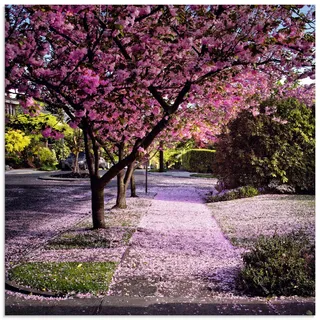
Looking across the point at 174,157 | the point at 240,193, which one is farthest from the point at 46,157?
the point at 240,193

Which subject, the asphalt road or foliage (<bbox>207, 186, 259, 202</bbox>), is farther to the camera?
foliage (<bbox>207, 186, 259, 202</bbox>)

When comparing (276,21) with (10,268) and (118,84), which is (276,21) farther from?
(10,268)

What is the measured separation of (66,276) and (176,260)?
1.70 meters

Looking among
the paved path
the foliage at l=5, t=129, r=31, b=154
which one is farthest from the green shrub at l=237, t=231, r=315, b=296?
the foliage at l=5, t=129, r=31, b=154

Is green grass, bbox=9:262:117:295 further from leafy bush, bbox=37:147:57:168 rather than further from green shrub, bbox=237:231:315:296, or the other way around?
leafy bush, bbox=37:147:57:168

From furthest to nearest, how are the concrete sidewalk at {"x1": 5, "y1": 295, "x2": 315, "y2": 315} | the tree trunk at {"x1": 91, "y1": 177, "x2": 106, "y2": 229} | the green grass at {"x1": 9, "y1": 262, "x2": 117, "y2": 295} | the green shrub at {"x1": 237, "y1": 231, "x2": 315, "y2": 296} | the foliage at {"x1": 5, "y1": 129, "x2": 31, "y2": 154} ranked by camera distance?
1. the foliage at {"x1": 5, "y1": 129, "x2": 31, "y2": 154}
2. the tree trunk at {"x1": 91, "y1": 177, "x2": 106, "y2": 229}
3. the green grass at {"x1": 9, "y1": 262, "x2": 117, "y2": 295}
4. the green shrub at {"x1": 237, "y1": 231, "x2": 315, "y2": 296}
5. the concrete sidewalk at {"x1": 5, "y1": 295, "x2": 315, "y2": 315}

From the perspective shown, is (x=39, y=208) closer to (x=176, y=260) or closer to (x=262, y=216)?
(x=262, y=216)

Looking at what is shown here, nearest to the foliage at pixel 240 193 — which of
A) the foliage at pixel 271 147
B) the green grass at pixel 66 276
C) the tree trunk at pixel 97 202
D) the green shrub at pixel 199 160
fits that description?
the foliage at pixel 271 147

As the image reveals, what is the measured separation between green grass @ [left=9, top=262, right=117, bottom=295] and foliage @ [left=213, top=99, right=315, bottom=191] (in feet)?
30.3

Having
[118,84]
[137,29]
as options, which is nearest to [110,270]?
[118,84]

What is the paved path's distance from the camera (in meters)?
5.08

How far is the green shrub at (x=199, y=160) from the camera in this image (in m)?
30.1

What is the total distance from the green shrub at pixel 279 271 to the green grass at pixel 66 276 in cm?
159

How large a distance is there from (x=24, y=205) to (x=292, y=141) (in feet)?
27.8
